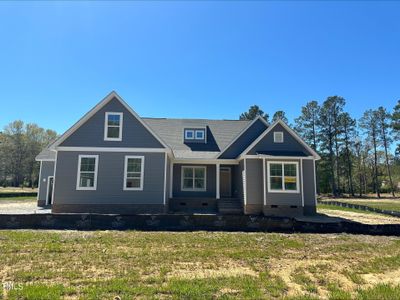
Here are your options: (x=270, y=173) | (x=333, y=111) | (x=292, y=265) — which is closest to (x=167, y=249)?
(x=292, y=265)

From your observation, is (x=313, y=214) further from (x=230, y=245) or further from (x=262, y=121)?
(x=230, y=245)

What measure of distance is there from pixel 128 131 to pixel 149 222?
6.24 metres

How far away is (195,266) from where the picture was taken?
19.7 feet

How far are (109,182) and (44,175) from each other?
312 inches

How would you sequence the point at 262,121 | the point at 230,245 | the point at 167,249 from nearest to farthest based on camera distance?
the point at 167,249, the point at 230,245, the point at 262,121

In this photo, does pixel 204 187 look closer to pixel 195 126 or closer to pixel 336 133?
pixel 195 126

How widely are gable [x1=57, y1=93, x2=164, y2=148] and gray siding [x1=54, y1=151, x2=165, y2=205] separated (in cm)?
57

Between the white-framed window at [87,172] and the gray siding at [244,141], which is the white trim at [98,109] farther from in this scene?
the gray siding at [244,141]

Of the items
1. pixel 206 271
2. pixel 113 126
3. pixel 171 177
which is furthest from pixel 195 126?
pixel 206 271

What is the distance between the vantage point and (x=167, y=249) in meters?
7.45

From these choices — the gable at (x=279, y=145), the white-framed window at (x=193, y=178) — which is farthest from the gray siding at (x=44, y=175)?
the gable at (x=279, y=145)

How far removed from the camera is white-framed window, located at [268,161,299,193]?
15.3 metres

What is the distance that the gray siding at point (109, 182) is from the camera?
14.4 meters

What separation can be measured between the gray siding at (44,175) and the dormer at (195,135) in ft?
32.6
